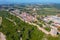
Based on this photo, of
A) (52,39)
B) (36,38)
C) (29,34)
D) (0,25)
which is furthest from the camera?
(0,25)

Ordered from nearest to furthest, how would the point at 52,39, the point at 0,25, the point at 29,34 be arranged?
the point at 52,39, the point at 29,34, the point at 0,25

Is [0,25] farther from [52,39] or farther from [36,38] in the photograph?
[52,39]

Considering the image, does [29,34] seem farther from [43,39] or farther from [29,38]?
[43,39]

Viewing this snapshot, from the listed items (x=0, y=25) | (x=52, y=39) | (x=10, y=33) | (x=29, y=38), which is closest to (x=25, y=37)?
(x=29, y=38)

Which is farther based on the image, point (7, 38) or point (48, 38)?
point (7, 38)

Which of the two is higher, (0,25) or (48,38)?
(48,38)

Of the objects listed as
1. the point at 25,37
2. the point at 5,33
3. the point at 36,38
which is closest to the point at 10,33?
the point at 5,33

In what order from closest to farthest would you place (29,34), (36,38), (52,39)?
(52,39) < (36,38) < (29,34)

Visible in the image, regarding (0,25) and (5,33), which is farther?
(0,25)

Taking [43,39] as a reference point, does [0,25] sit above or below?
below
